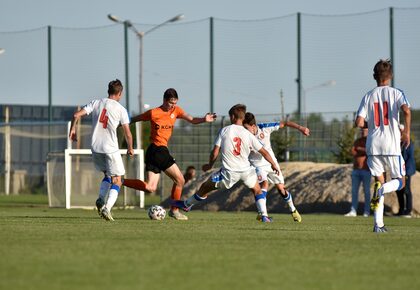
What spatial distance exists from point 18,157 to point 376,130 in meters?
20.9

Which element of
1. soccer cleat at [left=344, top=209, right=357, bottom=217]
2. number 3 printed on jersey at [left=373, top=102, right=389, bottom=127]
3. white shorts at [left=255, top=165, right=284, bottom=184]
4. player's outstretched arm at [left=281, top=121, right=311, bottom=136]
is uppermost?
number 3 printed on jersey at [left=373, top=102, right=389, bottom=127]

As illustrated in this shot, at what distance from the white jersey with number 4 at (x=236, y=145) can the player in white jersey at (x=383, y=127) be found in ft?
10.1

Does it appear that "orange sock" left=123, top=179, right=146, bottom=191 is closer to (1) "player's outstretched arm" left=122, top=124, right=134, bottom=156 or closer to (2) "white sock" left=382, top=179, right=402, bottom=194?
(1) "player's outstretched arm" left=122, top=124, right=134, bottom=156

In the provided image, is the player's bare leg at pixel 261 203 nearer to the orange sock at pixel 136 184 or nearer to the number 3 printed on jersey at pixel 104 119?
the orange sock at pixel 136 184

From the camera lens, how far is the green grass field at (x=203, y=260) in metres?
6.97

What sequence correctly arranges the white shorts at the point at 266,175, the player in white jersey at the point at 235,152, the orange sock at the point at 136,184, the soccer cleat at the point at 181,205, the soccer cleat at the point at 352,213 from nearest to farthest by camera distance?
1. the player in white jersey at the point at 235,152
2. the soccer cleat at the point at 181,205
3. the orange sock at the point at 136,184
4. the white shorts at the point at 266,175
5. the soccer cleat at the point at 352,213

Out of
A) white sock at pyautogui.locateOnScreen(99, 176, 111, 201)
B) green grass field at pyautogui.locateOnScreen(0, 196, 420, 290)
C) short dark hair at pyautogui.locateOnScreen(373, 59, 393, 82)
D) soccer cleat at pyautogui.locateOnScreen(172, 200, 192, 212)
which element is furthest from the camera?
soccer cleat at pyautogui.locateOnScreen(172, 200, 192, 212)

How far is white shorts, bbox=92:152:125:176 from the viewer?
51.4 ft

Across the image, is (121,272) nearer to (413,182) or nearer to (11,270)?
(11,270)

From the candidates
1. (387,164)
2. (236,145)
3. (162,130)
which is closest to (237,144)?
(236,145)

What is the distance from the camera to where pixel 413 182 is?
24484 mm

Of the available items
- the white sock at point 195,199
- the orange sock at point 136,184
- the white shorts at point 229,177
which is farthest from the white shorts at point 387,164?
the orange sock at point 136,184

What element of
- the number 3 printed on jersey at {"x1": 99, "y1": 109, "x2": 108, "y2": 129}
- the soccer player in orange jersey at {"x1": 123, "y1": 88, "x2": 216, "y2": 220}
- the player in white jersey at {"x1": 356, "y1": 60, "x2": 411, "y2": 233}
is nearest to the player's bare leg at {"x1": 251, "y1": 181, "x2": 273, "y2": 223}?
the soccer player in orange jersey at {"x1": 123, "y1": 88, "x2": 216, "y2": 220}

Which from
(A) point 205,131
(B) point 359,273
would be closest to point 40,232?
(B) point 359,273
